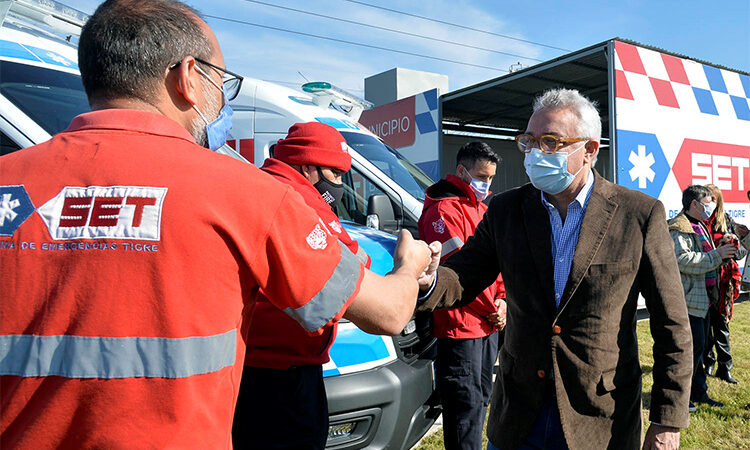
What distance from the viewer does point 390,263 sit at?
10.4ft

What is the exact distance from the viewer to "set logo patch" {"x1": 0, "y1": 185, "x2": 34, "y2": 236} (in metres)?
0.97

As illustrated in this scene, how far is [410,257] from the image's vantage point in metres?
1.58

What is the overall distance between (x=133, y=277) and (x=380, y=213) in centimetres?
335

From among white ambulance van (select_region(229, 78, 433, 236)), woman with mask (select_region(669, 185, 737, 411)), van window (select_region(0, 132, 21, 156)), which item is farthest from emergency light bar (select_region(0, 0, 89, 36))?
woman with mask (select_region(669, 185, 737, 411))

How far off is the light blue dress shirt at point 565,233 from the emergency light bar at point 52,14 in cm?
358

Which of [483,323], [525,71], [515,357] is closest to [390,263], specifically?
[483,323]

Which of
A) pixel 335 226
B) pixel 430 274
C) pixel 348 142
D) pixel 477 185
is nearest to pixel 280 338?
pixel 335 226

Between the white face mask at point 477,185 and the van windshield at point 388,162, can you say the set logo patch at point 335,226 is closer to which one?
the white face mask at point 477,185

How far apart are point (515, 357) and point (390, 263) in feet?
4.04

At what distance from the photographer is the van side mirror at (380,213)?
166 inches

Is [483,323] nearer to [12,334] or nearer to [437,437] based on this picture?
[437,437]

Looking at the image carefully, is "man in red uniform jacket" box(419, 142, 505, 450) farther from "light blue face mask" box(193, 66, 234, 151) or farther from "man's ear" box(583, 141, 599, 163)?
"light blue face mask" box(193, 66, 234, 151)

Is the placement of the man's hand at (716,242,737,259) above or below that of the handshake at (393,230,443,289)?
above

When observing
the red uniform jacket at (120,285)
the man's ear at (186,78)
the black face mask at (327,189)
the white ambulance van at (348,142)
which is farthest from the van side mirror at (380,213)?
the red uniform jacket at (120,285)
